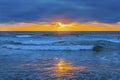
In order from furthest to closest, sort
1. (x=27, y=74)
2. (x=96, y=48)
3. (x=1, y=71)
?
(x=96, y=48) → (x=1, y=71) → (x=27, y=74)

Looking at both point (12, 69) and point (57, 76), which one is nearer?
point (57, 76)

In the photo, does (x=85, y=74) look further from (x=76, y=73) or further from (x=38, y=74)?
(x=38, y=74)

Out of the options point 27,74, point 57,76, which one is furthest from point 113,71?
point 27,74

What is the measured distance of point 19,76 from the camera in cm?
1168

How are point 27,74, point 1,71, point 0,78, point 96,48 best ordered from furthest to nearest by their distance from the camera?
point 96,48
point 1,71
point 27,74
point 0,78

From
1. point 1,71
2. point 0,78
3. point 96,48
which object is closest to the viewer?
point 0,78

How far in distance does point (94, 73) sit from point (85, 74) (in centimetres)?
50

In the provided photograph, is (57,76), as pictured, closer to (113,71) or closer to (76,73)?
(76,73)

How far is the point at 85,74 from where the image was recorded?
12133mm

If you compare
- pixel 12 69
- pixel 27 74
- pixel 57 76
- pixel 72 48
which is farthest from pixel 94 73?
pixel 72 48

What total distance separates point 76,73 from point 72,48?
→ 50.3 ft

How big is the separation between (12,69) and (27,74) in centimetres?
177

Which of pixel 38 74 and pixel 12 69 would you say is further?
pixel 12 69

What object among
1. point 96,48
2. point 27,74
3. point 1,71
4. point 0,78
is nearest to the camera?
point 0,78
